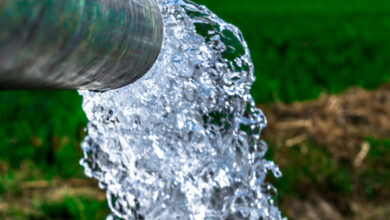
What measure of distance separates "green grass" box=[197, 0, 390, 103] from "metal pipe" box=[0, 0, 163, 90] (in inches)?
115

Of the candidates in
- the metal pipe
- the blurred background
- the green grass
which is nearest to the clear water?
the metal pipe

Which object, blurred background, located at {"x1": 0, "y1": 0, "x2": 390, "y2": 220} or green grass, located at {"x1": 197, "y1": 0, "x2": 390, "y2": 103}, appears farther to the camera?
green grass, located at {"x1": 197, "y1": 0, "x2": 390, "y2": 103}

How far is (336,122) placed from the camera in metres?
3.14

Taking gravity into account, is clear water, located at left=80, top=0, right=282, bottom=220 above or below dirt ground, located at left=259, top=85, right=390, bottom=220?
above

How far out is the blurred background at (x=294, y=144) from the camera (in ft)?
Answer: 7.96

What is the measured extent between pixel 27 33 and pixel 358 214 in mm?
2338

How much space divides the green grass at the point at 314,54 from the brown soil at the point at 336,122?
255 millimetres

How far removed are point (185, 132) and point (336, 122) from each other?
221 cm

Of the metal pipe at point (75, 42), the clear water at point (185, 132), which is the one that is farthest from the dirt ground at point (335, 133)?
the metal pipe at point (75, 42)

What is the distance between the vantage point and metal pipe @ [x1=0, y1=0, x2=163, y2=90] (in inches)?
15.4

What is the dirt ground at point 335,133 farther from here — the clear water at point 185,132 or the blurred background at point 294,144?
the clear water at point 185,132

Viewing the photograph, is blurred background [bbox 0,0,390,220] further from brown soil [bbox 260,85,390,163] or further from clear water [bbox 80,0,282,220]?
clear water [bbox 80,0,282,220]

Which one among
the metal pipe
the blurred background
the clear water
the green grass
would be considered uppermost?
the metal pipe

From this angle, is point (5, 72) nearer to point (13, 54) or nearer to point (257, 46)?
point (13, 54)
